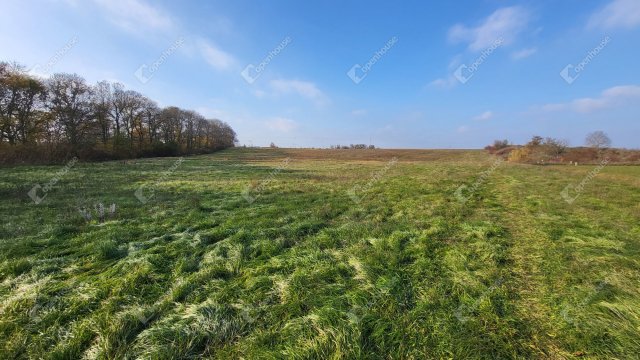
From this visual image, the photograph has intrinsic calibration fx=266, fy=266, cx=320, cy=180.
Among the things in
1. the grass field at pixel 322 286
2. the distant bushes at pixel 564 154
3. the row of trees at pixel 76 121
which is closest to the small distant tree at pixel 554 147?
the distant bushes at pixel 564 154

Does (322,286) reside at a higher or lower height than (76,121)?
lower

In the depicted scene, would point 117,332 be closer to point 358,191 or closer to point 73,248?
point 73,248

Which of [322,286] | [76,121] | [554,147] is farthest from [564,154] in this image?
[76,121]

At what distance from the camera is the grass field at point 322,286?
10.9 ft

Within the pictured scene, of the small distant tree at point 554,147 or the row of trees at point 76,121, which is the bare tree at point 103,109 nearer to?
the row of trees at point 76,121

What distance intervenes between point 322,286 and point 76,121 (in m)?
50.4

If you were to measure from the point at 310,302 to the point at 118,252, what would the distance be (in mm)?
4940

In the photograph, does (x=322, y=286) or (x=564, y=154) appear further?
(x=564, y=154)

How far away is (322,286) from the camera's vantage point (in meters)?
4.58

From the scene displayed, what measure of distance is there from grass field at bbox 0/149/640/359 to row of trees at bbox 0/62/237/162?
31.7 m

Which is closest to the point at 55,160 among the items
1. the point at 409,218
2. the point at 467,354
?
the point at 409,218

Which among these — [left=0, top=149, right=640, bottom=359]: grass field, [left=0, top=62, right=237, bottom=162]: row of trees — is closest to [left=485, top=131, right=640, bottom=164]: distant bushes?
[left=0, top=149, right=640, bottom=359]: grass field

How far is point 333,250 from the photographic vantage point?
612 centimetres

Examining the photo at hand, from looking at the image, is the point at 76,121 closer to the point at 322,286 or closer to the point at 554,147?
the point at 322,286
